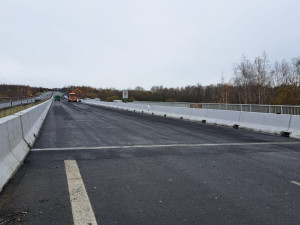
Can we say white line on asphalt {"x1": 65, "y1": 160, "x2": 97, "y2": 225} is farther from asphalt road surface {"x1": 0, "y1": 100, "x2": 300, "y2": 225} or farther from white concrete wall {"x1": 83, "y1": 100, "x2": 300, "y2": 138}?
white concrete wall {"x1": 83, "y1": 100, "x2": 300, "y2": 138}

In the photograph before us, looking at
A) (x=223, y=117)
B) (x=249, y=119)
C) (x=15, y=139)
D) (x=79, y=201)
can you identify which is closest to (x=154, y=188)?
(x=79, y=201)

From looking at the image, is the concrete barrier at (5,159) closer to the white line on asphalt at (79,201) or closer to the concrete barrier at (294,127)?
the white line on asphalt at (79,201)

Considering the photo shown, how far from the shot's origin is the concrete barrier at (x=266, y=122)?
40.5 feet

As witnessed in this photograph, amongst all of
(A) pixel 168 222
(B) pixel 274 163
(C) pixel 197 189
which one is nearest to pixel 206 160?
(B) pixel 274 163

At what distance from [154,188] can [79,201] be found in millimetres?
1287

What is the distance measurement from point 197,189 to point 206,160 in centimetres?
233

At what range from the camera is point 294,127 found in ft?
38.3

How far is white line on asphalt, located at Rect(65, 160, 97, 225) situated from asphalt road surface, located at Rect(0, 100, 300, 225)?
13mm

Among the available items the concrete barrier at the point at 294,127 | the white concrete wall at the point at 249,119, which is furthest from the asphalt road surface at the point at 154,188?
the white concrete wall at the point at 249,119

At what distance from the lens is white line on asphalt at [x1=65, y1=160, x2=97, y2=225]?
3.34 meters

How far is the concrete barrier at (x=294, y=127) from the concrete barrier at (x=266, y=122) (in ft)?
0.70

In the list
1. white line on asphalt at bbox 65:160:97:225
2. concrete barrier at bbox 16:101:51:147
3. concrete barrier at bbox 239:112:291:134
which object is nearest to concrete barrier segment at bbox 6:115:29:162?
concrete barrier at bbox 16:101:51:147

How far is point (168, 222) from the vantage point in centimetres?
325

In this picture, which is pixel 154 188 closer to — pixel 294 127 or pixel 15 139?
pixel 15 139
